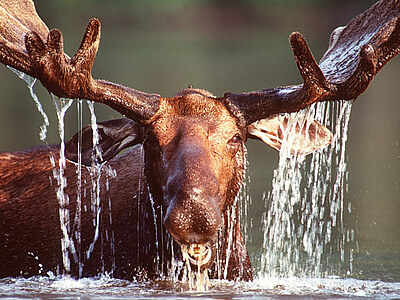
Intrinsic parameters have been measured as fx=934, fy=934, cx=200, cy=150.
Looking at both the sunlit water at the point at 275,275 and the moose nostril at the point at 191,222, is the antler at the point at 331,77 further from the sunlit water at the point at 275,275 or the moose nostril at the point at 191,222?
the moose nostril at the point at 191,222

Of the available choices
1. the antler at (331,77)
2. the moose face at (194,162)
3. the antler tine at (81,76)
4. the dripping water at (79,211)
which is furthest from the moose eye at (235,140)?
the dripping water at (79,211)

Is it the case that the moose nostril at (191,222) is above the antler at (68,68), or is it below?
below

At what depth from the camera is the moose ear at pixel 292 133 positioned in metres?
7.68

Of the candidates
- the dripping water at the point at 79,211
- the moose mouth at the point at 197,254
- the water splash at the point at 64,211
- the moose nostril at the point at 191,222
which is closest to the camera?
the moose nostril at the point at 191,222

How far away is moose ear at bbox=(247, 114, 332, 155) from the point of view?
25.2 ft

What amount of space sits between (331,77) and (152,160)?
65.1 inches

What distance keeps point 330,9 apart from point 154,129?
3924 cm

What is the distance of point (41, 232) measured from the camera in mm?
8312

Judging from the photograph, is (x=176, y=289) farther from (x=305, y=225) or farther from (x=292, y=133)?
(x=305, y=225)

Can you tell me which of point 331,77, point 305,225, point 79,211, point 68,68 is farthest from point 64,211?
point 305,225

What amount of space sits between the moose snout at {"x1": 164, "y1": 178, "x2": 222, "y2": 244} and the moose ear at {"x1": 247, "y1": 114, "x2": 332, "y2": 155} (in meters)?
1.52

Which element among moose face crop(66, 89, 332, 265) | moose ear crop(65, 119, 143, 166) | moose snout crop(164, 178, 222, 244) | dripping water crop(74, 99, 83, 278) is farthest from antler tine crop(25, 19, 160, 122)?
moose snout crop(164, 178, 222, 244)

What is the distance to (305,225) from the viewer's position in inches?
432

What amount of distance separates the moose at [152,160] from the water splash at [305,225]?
0.28m
